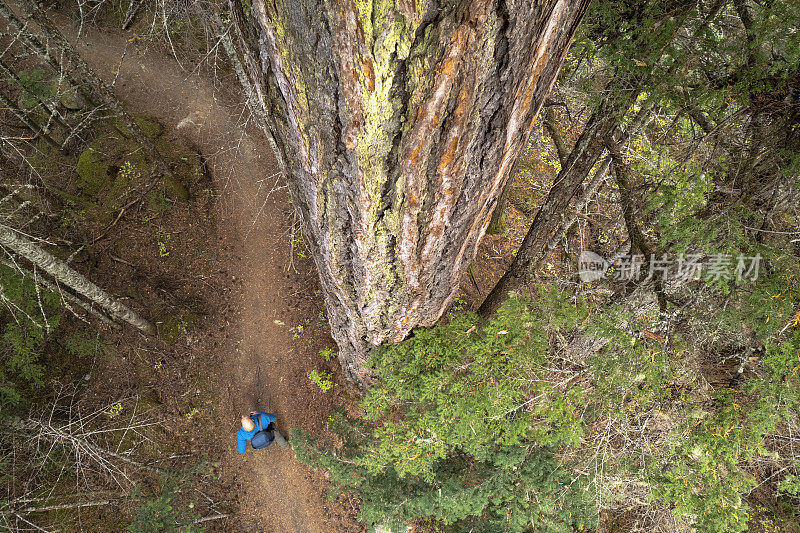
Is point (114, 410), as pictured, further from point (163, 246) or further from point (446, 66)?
point (446, 66)

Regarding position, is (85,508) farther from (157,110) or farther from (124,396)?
(157,110)

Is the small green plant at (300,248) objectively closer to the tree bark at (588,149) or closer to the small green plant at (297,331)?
the small green plant at (297,331)

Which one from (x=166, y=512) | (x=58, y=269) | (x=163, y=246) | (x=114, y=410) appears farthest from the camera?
(x=163, y=246)

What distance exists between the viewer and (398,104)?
195 cm

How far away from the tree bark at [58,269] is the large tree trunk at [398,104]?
12.6 ft

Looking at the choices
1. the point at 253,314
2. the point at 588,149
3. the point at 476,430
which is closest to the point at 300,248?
the point at 253,314

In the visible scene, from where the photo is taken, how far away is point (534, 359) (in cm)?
456

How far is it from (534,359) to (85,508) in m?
8.33

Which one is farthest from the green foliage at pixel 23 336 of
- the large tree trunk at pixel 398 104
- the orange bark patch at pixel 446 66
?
the orange bark patch at pixel 446 66

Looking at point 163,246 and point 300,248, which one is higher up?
point 300,248

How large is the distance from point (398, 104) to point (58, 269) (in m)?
5.56

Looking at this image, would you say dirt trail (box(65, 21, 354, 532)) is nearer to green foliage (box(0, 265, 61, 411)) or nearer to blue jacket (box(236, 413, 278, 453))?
blue jacket (box(236, 413, 278, 453))

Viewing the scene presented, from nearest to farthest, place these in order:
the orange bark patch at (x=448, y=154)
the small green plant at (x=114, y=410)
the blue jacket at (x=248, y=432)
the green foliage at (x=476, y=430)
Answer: the orange bark patch at (x=448, y=154), the green foliage at (x=476, y=430), the blue jacket at (x=248, y=432), the small green plant at (x=114, y=410)

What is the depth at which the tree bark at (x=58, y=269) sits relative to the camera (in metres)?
4.47
